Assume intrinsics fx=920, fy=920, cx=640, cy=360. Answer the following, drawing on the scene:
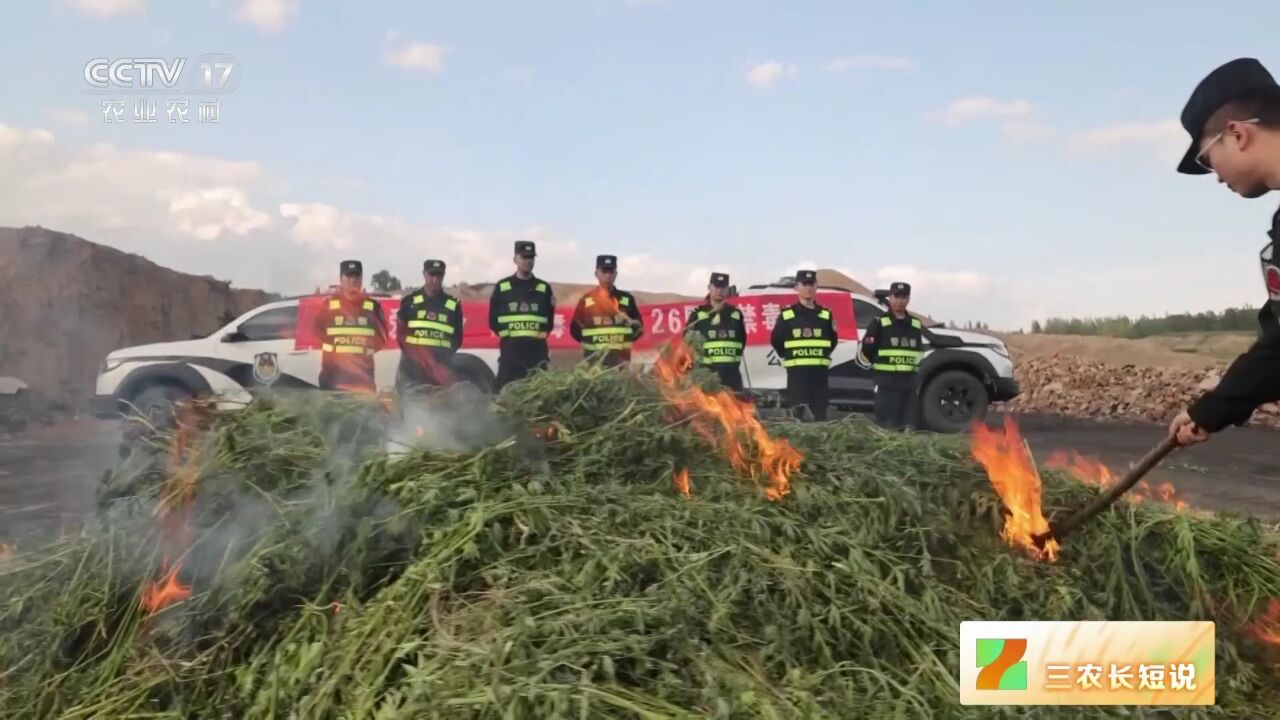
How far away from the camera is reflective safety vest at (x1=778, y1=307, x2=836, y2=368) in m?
8.54

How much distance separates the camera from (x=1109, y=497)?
347cm

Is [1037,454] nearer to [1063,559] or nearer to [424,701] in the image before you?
[1063,559]

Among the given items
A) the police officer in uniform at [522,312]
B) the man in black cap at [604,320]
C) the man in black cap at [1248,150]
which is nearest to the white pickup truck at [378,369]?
the police officer in uniform at [522,312]

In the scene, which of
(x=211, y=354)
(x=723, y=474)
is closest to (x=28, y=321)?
(x=211, y=354)

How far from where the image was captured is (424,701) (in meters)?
2.45

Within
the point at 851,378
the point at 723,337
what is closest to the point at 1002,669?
the point at 723,337

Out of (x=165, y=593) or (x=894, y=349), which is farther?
(x=894, y=349)

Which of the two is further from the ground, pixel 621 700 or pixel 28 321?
pixel 28 321

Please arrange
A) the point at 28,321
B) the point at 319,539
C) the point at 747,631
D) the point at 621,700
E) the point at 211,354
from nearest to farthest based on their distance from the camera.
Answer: the point at 621,700 → the point at 747,631 → the point at 319,539 → the point at 211,354 → the point at 28,321

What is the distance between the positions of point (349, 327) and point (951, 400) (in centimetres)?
684

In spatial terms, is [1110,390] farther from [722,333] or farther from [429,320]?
[429,320]

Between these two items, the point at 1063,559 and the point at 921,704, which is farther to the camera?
the point at 1063,559

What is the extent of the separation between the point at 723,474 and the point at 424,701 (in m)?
1.58

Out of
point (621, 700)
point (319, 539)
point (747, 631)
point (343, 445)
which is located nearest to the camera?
point (621, 700)
